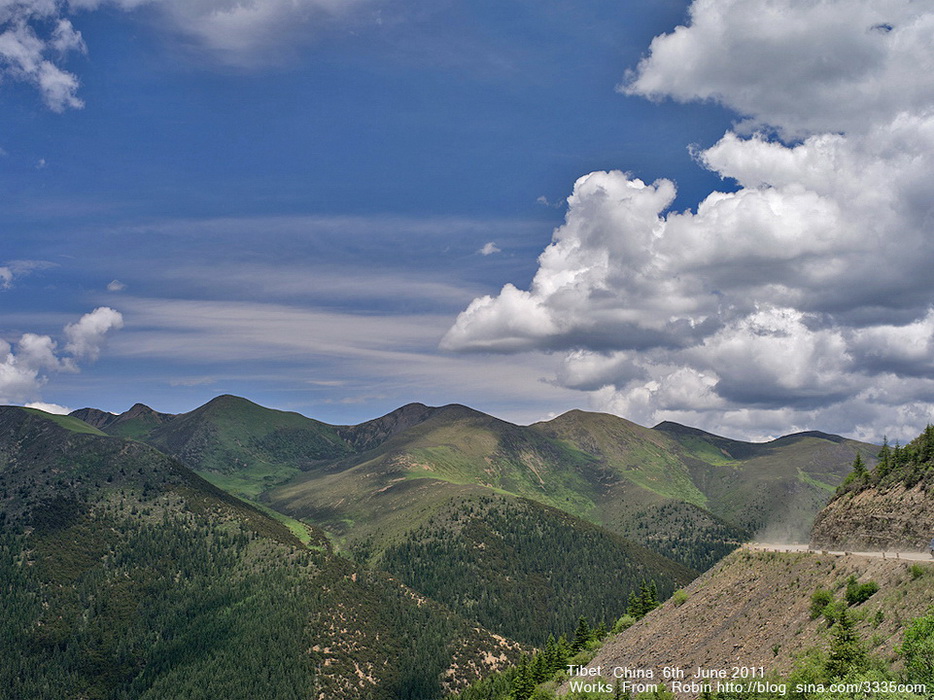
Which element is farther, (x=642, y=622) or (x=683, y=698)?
(x=642, y=622)

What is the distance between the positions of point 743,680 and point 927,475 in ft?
111

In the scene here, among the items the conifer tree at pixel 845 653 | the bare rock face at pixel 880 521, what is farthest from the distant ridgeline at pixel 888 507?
the conifer tree at pixel 845 653

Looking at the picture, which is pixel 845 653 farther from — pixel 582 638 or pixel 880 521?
pixel 582 638

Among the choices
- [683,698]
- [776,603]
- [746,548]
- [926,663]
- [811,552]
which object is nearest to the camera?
[926,663]

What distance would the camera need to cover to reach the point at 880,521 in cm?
7269

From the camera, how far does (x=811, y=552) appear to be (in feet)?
249

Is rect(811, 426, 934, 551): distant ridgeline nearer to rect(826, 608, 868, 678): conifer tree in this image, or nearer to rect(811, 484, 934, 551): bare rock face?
rect(811, 484, 934, 551): bare rock face

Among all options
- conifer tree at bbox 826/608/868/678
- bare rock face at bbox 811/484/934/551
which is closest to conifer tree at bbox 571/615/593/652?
bare rock face at bbox 811/484/934/551

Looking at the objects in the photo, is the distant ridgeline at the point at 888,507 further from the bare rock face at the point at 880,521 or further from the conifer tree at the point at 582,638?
the conifer tree at the point at 582,638

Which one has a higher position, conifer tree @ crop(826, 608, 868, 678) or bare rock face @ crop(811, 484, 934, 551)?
bare rock face @ crop(811, 484, 934, 551)

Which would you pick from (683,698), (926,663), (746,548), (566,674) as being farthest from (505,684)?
(926,663)

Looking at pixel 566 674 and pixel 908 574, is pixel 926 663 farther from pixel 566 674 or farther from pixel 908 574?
pixel 566 674

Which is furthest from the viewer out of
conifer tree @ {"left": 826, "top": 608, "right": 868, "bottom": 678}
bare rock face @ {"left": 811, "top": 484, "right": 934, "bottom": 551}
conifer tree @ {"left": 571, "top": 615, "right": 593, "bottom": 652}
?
conifer tree @ {"left": 571, "top": 615, "right": 593, "bottom": 652}

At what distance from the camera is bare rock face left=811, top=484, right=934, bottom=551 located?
66.8 metres
